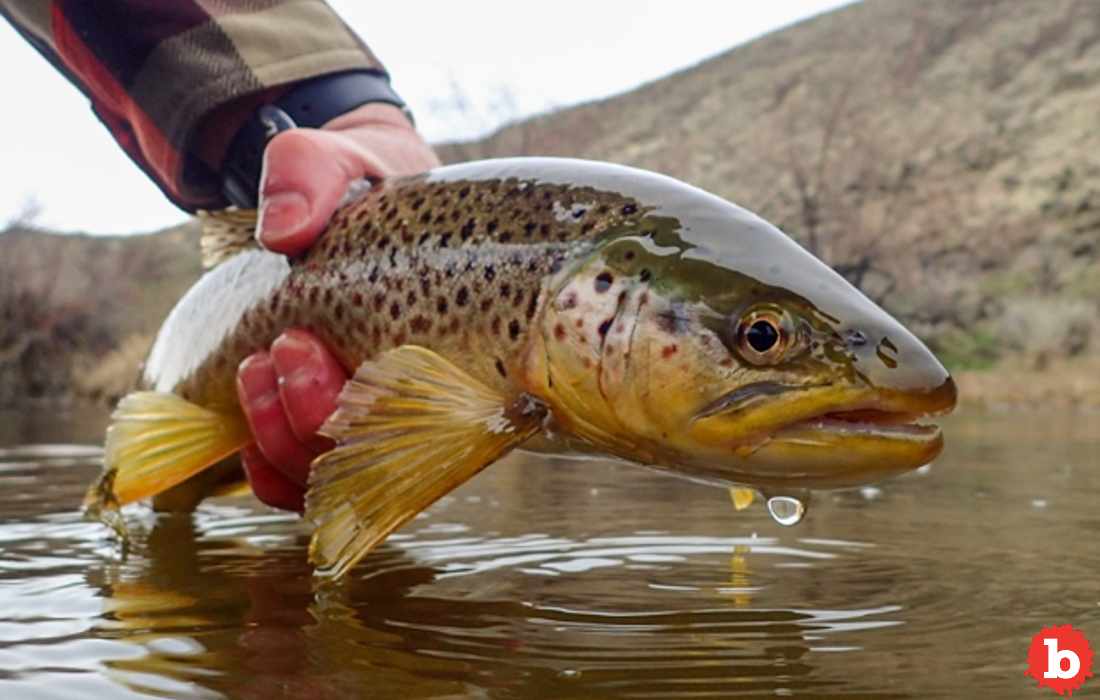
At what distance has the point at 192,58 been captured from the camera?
12.8ft

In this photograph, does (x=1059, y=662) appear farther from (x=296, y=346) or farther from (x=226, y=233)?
(x=226, y=233)

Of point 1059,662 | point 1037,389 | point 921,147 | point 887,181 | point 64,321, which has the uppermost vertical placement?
point 921,147

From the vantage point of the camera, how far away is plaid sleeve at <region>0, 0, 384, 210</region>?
12.5ft

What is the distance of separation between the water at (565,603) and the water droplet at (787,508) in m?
0.16

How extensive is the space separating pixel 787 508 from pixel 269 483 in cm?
143

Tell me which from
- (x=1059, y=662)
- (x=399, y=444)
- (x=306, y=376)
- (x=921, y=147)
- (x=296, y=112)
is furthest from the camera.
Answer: (x=921, y=147)

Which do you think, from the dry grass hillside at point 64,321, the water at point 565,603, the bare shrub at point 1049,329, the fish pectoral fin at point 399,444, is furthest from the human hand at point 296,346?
the bare shrub at point 1049,329

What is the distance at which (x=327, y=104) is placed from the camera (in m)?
3.78

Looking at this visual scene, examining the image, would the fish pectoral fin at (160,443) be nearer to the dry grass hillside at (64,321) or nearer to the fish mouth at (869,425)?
the fish mouth at (869,425)

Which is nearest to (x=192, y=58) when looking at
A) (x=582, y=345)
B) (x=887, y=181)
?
(x=582, y=345)

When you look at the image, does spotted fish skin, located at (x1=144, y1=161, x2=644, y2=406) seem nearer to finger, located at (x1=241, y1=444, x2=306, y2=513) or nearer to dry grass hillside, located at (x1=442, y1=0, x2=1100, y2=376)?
finger, located at (x1=241, y1=444, x2=306, y2=513)

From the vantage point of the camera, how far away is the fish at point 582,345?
2131 mm

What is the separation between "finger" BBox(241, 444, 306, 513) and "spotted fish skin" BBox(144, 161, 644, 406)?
0.59 ft

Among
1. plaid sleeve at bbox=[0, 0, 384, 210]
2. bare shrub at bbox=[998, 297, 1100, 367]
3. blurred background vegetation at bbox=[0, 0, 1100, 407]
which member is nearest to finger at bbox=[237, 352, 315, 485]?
plaid sleeve at bbox=[0, 0, 384, 210]
